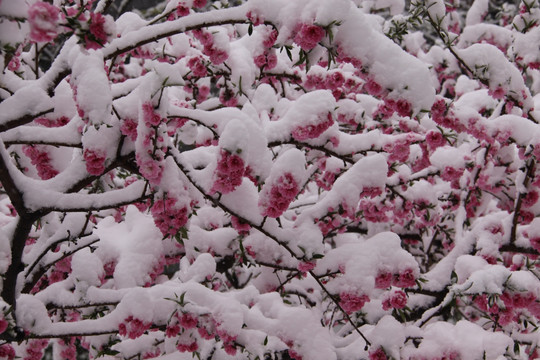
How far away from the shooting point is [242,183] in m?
1.96

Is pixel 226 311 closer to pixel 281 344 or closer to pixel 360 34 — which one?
pixel 281 344

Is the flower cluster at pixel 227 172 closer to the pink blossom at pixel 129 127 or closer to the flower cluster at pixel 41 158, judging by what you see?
the pink blossom at pixel 129 127

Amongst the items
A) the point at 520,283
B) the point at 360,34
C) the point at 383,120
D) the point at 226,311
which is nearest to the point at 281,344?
the point at 226,311

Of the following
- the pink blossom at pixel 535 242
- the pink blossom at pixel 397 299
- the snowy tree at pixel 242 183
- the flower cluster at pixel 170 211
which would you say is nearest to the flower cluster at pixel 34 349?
the snowy tree at pixel 242 183

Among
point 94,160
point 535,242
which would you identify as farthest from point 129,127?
point 535,242

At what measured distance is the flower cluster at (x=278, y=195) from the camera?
5.69 ft

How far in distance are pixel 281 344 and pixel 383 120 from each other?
2029 millimetres

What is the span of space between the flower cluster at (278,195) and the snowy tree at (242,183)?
0.05 feet

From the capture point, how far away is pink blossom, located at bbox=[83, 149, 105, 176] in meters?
1.58

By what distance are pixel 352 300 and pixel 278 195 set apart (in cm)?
68

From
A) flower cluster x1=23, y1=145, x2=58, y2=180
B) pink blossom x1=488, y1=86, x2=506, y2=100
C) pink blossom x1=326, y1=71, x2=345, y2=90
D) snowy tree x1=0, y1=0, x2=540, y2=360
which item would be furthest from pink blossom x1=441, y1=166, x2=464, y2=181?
flower cluster x1=23, y1=145, x2=58, y2=180

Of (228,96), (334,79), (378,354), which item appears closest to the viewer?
(378,354)

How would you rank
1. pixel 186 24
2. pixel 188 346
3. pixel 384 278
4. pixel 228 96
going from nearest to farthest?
pixel 186 24, pixel 188 346, pixel 384 278, pixel 228 96

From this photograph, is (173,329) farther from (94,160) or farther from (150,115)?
(150,115)
